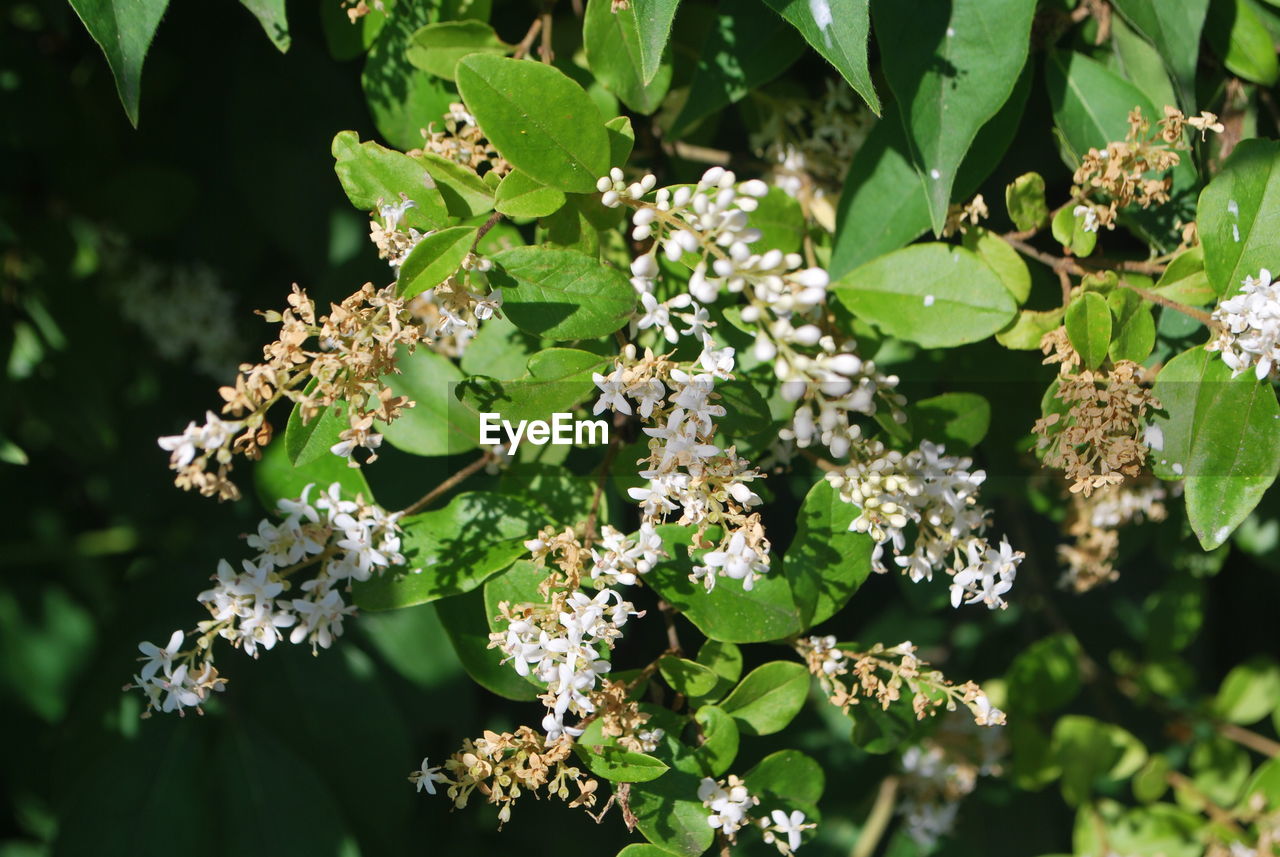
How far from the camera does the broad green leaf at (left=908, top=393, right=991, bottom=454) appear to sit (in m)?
0.98

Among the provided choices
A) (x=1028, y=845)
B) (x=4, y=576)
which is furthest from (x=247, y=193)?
(x=1028, y=845)

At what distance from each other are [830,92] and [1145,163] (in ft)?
1.12

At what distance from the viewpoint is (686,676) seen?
91 cm

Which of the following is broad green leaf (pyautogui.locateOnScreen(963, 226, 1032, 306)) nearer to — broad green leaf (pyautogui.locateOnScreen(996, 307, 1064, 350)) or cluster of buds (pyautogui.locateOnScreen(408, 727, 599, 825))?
broad green leaf (pyautogui.locateOnScreen(996, 307, 1064, 350))

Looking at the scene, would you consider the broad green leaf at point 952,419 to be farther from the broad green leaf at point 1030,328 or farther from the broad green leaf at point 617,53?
the broad green leaf at point 617,53

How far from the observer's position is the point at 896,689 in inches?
34.9

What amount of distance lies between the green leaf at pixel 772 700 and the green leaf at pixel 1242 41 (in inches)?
28.9

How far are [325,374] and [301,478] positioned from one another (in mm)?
251

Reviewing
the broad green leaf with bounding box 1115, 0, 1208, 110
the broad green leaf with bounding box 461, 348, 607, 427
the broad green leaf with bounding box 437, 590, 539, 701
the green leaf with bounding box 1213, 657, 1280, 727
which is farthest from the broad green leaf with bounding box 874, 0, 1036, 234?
the green leaf with bounding box 1213, 657, 1280, 727

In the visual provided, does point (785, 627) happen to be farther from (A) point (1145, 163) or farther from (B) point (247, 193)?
(B) point (247, 193)

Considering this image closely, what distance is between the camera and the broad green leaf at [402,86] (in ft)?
3.22

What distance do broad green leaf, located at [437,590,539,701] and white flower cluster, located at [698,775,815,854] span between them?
18cm

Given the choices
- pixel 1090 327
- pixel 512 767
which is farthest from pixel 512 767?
pixel 1090 327

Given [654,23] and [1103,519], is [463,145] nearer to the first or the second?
[654,23]
